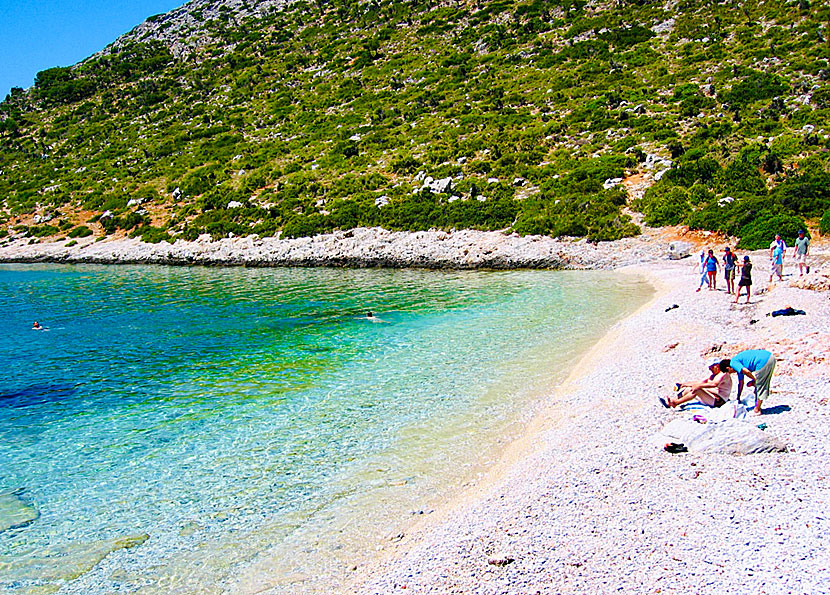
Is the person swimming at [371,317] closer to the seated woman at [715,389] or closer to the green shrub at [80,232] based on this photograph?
the seated woman at [715,389]

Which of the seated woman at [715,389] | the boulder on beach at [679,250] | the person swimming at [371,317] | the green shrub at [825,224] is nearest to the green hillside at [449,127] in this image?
the green shrub at [825,224]

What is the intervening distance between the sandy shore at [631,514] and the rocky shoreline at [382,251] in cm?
2445

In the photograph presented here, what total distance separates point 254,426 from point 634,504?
8.43 meters

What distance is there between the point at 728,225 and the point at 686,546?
32559 millimetres

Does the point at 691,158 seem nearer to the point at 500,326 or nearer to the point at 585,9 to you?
the point at 500,326

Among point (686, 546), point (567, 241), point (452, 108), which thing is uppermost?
point (452, 108)

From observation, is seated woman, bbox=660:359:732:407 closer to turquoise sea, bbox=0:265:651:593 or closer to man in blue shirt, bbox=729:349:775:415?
man in blue shirt, bbox=729:349:775:415

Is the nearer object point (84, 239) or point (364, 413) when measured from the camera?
point (364, 413)

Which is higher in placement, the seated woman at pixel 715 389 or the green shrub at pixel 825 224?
the green shrub at pixel 825 224

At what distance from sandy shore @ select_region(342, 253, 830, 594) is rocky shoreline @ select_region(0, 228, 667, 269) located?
24.5 m

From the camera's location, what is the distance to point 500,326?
21.0m

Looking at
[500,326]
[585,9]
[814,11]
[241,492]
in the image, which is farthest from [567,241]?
[585,9]

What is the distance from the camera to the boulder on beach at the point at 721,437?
338 inches

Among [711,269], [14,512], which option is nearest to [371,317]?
[711,269]
